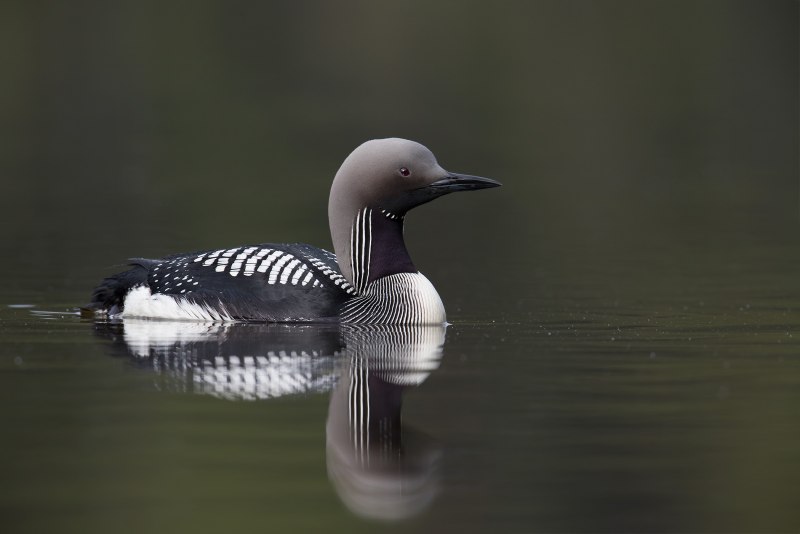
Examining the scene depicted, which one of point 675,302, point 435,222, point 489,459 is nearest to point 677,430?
point 489,459

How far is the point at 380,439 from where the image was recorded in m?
4.95

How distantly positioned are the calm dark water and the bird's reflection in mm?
13

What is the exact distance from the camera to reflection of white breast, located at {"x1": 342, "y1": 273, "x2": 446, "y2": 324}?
7.50m

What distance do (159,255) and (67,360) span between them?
12.7ft

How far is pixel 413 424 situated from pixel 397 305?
245 cm

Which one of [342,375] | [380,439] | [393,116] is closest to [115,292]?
[342,375]

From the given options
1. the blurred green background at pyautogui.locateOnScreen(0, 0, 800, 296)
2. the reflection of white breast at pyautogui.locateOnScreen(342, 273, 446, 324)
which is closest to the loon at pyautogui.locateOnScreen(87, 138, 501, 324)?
the reflection of white breast at pyautogui.locateOnScreen(342, 273, 446, 324)

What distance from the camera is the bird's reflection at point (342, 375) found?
4469 millimetres

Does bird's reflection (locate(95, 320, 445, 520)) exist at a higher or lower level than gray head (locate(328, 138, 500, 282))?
A: lower

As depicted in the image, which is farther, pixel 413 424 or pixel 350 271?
pixel 350 271

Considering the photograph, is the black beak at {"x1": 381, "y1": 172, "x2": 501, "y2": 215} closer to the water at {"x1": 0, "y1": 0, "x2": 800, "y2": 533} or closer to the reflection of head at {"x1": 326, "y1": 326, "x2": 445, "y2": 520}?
the water at {"x1": 0, "y1": 0, "x2": 800, "y2": 533}

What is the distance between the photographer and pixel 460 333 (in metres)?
7.38

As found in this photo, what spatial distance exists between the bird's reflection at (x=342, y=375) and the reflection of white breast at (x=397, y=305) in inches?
2.5

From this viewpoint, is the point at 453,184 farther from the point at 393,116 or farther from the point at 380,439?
the point at 393,116
